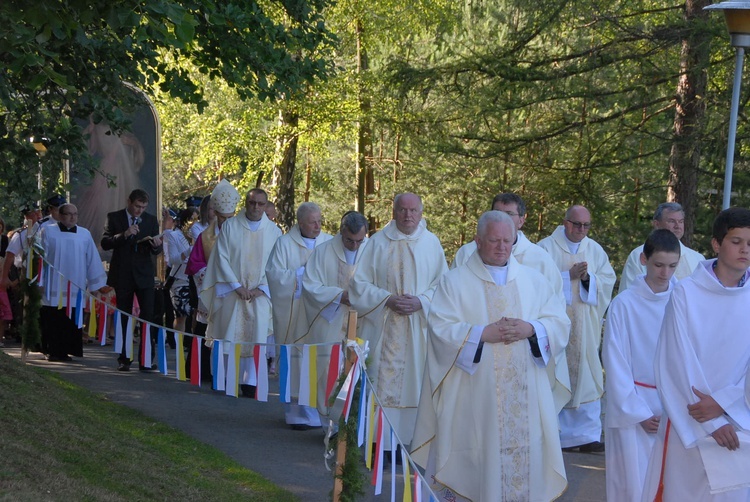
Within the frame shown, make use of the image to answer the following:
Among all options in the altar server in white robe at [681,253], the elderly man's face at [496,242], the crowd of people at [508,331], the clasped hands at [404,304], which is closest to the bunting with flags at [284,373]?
the crowd of people at [508,331]

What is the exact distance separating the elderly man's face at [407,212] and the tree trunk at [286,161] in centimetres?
1857

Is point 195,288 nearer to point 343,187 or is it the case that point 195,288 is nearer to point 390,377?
point 390,377

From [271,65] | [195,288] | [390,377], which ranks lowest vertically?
[390,377]

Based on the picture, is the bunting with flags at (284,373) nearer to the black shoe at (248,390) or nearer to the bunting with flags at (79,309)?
the black shoe at (248,390)

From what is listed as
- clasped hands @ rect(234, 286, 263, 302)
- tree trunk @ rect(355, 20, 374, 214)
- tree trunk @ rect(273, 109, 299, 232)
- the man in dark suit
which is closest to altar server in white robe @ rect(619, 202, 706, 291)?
clasped hands @ rect(234, 286, 263, 302)

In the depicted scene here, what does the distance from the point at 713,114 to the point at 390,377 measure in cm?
1011

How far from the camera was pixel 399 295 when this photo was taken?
9.18 meters

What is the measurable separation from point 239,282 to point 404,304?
3.51 meters

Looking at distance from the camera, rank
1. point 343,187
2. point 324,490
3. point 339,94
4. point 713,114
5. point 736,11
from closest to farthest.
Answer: point 324,490, point 736,11, point 713,114, point 339,94, point 343,187

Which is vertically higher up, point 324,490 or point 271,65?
point 271,65

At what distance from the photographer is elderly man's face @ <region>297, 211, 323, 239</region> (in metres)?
10.6

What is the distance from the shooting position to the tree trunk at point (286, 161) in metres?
28.3

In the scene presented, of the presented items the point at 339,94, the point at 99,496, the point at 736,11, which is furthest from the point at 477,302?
the point at 339,94

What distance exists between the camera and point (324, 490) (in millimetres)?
8086
